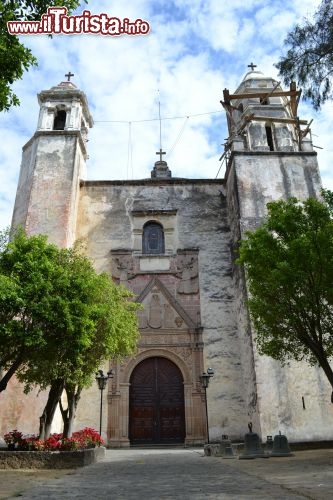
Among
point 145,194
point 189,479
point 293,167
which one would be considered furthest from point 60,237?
point 189,479

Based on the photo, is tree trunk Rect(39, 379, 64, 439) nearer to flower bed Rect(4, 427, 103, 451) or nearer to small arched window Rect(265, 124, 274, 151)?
flower bed Rect(4, 427, 103, 451)

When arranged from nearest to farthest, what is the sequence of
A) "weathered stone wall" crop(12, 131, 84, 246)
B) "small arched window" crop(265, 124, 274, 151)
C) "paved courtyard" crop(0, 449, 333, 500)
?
1. "paved courtyard" crop(0, 449, 333, 500)
2. "weathered stone wall" crop(12, 131, 84, 246)
3. "small arched window" crop(265, 124, 274, 151)

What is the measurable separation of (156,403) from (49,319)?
8.56 m

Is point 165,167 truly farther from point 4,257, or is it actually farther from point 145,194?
point 4,257

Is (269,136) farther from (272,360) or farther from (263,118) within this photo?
(272,360)

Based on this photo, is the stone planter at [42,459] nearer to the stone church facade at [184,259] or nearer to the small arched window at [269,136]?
the stone church facade at [184,259]

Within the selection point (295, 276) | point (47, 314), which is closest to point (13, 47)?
point (47, 314)

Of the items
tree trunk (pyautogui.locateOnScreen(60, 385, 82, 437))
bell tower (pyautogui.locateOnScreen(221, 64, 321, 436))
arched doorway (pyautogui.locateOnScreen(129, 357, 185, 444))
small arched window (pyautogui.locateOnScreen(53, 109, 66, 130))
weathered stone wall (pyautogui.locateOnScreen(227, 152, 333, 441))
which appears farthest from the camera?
small arched window (pyautogui.locateOnScreen(53, 109, 66, 130))

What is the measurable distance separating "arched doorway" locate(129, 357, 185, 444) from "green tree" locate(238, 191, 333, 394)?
19.6 ft

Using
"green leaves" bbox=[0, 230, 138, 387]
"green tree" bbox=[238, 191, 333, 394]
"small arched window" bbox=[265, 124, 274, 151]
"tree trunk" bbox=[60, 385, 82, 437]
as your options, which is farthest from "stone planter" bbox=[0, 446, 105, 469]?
"small arched window" bbox=[265, 124, 274, 151]

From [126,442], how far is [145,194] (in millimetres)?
10595

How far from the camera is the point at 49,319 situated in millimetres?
9148

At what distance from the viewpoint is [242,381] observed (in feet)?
53.8

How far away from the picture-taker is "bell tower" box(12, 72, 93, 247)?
1766 cm
